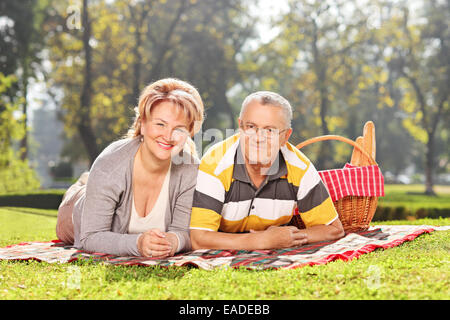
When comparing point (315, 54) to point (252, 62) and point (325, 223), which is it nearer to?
point (252, 62)

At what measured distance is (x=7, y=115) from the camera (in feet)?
50.4

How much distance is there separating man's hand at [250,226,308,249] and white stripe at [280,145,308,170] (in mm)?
555

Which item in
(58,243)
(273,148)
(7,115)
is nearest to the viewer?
(273,148)

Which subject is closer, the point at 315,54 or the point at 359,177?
the point at 359,177

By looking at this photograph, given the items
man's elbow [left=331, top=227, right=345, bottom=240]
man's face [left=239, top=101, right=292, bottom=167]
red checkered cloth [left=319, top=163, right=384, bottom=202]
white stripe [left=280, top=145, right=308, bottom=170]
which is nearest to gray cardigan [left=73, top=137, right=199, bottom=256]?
man's face [left=239, top=101, right=292, bottom=167]

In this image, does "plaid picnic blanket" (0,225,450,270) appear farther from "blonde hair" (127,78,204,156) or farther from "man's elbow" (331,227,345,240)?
"blonde hair" (127,78,204,156)

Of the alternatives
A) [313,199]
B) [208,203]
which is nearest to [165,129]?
[208,203]

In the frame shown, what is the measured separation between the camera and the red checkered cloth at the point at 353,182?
4.41 m

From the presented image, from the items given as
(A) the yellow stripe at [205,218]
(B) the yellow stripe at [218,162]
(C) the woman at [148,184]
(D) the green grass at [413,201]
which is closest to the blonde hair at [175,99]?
(C) the woman at [148,184]

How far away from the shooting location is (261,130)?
3.34m

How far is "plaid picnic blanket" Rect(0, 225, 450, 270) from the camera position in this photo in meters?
2.91
